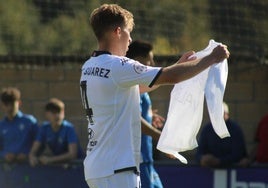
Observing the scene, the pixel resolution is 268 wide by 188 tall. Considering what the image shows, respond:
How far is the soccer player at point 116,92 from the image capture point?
535 centimetres

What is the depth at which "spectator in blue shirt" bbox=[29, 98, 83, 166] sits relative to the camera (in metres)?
10.6

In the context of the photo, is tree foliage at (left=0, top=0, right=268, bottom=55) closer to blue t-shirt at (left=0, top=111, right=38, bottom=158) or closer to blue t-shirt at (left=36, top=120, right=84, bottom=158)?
blue t-shirt at (left=0, top=111, right=38, bottom=158)

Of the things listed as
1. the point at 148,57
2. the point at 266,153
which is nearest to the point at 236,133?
the point at 266,153

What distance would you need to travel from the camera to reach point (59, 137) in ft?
35.4

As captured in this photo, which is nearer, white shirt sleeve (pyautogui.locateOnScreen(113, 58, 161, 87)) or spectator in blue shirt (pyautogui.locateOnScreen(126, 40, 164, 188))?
white shirt sleeve (pyautogui.locateOnScreen(113, 58, 161, 87))

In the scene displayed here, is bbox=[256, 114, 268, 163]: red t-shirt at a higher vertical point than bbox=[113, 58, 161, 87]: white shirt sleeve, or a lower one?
lower

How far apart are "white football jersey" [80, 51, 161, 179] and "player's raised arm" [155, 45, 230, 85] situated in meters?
0.05

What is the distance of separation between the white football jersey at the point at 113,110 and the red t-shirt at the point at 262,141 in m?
5.04

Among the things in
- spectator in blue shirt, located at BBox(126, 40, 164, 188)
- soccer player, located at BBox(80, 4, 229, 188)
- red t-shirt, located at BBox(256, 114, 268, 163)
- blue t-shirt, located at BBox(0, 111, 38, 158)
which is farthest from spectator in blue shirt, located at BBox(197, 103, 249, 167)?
soccer player, located at BBox(80, 4, 229, 188)

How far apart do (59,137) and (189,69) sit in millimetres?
5654

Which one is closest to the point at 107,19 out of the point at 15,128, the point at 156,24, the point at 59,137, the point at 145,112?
the point at 145,112

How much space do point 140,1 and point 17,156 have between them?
2.61m

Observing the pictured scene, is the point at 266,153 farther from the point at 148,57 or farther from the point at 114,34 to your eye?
the point at 114,34

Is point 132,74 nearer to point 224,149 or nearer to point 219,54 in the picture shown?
point 219,54
